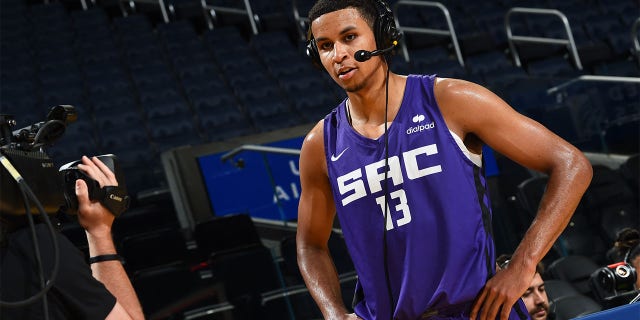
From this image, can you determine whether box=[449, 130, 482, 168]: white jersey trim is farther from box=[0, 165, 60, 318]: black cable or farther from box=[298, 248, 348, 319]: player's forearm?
box=[0, 165, 60, 318]: black cable

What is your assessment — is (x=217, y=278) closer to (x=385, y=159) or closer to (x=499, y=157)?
(x=499, y=157)

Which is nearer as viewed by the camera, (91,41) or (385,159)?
(385,159)

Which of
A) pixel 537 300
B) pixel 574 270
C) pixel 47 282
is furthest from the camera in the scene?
pixel 574 270

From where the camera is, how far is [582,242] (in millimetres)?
6348

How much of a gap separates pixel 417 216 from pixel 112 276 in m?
0.73

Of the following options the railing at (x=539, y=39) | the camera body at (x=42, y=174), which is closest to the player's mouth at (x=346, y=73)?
the camera body at (x=42, y=174)

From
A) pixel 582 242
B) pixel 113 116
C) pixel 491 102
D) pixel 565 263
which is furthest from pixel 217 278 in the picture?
pixel 113 116

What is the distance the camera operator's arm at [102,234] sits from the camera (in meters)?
2.03

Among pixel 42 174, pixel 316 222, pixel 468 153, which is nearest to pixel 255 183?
pixel 316 222

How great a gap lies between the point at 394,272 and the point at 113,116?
6842 millimetres

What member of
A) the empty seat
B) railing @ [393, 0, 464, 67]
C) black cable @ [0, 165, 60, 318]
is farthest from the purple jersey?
railing @ [393, 0, 464, 67]

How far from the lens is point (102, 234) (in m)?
2.07

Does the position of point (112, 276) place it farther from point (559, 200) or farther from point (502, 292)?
point (559, 200)

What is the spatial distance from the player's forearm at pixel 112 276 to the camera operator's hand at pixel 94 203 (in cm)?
2
